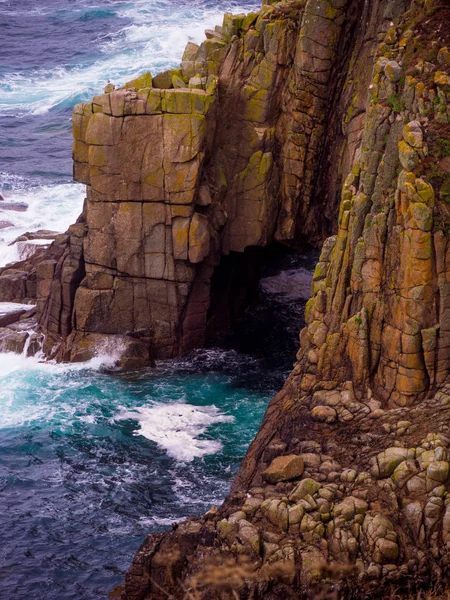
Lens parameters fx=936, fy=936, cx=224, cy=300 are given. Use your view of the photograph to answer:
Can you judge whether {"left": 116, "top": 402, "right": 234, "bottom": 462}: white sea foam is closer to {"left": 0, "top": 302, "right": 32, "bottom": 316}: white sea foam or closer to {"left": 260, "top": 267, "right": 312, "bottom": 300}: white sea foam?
{"left": 0, "top": 302, "right": 32, "bottom": 316}: white sea foam

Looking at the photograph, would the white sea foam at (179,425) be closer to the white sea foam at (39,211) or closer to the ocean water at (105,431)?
the ocean water at (105,431)

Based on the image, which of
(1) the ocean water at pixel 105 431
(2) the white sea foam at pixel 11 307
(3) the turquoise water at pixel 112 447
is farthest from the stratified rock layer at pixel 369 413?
(2) the white sea foam at pixel 11 307

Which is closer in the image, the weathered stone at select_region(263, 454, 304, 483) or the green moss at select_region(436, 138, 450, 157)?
the weathered stone at select_region(263, 454, 304, 483)

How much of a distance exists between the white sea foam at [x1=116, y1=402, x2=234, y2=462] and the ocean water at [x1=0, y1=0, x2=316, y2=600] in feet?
0.23

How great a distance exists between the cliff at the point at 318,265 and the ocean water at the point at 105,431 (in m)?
2.21

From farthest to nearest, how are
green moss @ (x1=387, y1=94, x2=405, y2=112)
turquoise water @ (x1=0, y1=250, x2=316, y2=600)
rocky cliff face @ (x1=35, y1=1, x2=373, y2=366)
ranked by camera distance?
rocky cliff face @ (x1=35, y1=1, x2=373, y2=366) < turquoise water @ (x1=0, y1=250, x2=316, y2=600) < green moss @ (x1=387, y1=94, x2=405, y2=112)

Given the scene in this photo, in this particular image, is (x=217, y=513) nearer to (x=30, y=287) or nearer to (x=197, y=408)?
(x=197, y=408)

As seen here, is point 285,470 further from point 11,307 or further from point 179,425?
point 11,307

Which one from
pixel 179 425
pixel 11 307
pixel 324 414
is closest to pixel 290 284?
pixel 11 307

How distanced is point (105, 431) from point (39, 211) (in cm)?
2361

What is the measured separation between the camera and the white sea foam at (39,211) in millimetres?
53025

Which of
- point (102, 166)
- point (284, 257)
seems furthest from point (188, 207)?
point (284, 257)

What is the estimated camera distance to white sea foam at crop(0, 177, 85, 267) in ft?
174

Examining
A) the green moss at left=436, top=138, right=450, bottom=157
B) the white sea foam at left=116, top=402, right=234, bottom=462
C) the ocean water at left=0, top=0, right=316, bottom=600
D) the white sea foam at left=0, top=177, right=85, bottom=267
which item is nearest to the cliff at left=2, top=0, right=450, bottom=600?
the green moss at left=436, top=138, right=450, bottom=157
